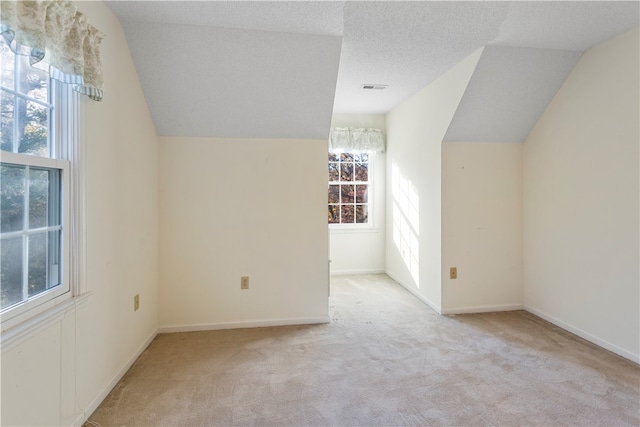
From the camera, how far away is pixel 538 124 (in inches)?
121

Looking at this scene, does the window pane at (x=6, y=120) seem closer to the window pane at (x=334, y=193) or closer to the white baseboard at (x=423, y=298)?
the white baseboard at (x=423, y=298)

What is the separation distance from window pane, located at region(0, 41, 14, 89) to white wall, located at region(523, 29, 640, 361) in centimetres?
345

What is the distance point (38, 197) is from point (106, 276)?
0.63 metres

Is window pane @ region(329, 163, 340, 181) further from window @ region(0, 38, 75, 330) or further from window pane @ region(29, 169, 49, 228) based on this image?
window pane @ region(29, 169, 49, 228)

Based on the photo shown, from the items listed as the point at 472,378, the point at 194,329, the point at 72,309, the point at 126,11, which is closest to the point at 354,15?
the point at 126,11

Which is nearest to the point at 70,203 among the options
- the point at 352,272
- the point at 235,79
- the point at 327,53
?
the point at 235,79

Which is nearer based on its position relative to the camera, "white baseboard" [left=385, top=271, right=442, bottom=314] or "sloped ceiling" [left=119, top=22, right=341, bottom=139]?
"sloped ceiling" [left=119, top=22, right=341, bottom=139]

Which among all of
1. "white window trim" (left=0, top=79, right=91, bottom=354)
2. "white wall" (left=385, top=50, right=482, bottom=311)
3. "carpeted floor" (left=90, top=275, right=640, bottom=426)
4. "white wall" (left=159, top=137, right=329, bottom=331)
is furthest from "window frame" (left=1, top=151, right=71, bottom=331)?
"white wall" (left=385, top=50, right=482, bottom=311)

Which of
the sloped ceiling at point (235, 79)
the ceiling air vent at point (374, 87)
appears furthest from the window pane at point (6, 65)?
the ceiling air vent at point (374, 87)

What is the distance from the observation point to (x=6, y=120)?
4.16ft

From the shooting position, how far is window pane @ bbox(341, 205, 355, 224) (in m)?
4.76

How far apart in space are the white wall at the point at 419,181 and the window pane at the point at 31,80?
2754 millimetres

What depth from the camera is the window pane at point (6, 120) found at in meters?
1.24

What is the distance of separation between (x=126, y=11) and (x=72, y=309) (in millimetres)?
1719
